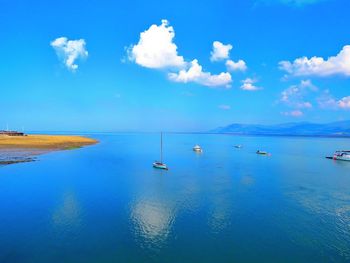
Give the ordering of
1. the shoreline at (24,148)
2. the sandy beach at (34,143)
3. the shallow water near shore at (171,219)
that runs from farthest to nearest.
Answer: the sandy beach at (34,143), the shoreline at (24,148), the shallow water near shore at (171,219)

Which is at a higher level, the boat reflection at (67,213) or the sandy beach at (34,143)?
the sandy beach at (34,143)

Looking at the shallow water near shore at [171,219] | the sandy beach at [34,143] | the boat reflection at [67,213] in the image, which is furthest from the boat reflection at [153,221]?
the sandy beach at [34,143]

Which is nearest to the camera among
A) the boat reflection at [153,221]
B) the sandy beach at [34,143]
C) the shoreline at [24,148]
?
the boat reflection at [153,221]

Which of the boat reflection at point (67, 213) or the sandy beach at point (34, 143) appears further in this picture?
the sandy beach at point (34, 143)

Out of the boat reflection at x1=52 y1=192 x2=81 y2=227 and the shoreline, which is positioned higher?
the shoreline

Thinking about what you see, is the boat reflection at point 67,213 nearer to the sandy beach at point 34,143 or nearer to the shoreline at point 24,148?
the shoreline at point 24,148

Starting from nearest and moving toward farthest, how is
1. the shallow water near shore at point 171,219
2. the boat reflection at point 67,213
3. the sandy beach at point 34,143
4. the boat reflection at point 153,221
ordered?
the shallow water near shore at point 171,219 → the boat reflection at point 153,221 → the boat reflection at point 67,213 → the sandy beach at point 34,143

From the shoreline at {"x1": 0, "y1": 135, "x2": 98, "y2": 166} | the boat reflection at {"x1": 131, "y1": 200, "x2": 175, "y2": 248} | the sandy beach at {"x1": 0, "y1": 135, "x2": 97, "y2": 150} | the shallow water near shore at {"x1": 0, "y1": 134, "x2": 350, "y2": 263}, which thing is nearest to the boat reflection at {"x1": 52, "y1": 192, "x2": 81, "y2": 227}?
the shallow water near shore at {"x1": 0, "y1": 134, "x2": 350, "y2": 263}

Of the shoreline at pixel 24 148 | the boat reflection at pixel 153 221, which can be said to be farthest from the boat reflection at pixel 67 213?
the shoreline at pixel 24 148

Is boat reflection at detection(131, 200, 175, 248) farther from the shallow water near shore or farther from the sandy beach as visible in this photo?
the sandy beach

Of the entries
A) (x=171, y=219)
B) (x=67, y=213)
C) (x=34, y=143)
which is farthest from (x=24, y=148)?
(x=171, y=219)

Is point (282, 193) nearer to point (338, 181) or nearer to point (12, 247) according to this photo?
point (338, 181)

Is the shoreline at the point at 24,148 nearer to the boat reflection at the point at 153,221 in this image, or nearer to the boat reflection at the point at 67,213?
the boat reflection at the point at 67,213

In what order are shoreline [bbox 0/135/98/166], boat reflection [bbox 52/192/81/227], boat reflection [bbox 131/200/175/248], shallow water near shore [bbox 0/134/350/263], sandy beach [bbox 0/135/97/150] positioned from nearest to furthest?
shallow water near shore [bbox 0/134/350/263], boat reflection [bbox 131/200/175/248], boat reflection [bbox 52/192/81/227], shoreline [bbox 0/135/98/166], sandy beach [bbox 0/135/97/150]
